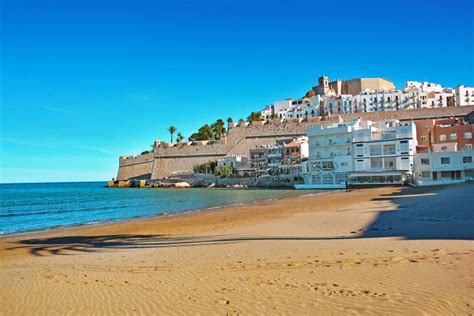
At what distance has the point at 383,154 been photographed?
5122cm

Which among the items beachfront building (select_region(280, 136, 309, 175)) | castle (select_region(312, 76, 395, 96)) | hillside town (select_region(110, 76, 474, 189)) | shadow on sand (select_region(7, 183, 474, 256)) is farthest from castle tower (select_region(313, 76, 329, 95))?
shadow on sand (select_region(7, 183, 474, 256))

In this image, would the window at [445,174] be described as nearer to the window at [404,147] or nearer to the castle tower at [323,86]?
the window at [404,147]

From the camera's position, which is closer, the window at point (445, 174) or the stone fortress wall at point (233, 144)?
the window at point (445, 174)

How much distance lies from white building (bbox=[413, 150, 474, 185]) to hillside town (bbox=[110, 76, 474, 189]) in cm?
10

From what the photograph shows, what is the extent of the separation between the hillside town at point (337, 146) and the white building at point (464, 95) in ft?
0.72

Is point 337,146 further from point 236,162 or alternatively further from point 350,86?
point 350,86

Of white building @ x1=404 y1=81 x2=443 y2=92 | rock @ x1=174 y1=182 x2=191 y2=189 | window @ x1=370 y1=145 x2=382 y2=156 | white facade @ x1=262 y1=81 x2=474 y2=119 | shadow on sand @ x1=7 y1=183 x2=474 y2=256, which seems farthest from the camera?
white building @ x1=404 y1=81 x2=443 y2=92

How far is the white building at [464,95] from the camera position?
89.4 meters

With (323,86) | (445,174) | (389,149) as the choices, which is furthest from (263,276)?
(323,86)

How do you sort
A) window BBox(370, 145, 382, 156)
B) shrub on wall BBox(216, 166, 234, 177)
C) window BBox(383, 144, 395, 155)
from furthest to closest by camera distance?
shrub on wall BBox(216, 166, 234, 177) < window BBox(370, 145, 382, 156) < window BBox(383, 144, 395, 155)

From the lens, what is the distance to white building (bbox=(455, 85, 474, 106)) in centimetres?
8944

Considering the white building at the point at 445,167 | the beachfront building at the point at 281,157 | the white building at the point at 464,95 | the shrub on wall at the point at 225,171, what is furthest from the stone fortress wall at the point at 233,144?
the white building at the point at 445,167

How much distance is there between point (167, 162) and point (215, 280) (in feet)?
292

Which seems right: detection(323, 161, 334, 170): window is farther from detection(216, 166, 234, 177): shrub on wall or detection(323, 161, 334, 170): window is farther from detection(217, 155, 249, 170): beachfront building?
detection(216, 166, 234, 177): shrub on wall
